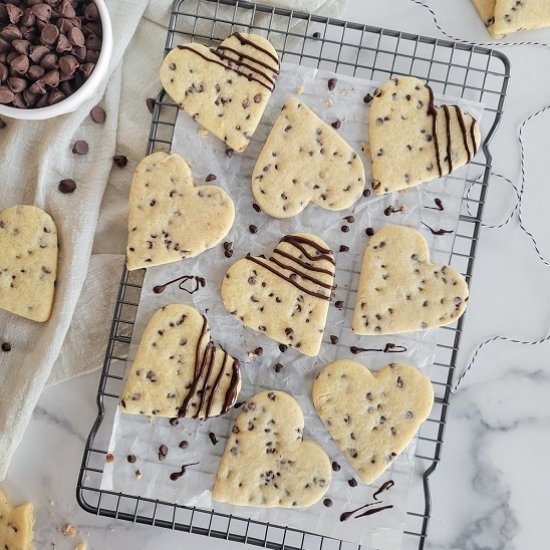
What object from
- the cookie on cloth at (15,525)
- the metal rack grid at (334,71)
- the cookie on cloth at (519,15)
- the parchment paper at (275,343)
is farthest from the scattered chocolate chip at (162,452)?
the cookie on cloth at (519,15)

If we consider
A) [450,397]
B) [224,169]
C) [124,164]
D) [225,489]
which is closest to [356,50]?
[224,169]

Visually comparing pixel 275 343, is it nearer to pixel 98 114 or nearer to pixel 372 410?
pixel 372 410

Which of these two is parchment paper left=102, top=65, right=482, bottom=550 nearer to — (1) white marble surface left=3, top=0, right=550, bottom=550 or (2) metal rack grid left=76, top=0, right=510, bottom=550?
(2) metal rack grid left=76, top=0, right=510, bottom=550

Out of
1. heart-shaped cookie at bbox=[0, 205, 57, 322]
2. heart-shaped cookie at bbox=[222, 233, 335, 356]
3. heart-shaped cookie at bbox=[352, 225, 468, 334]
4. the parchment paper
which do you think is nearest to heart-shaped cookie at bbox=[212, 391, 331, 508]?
the parchment paper

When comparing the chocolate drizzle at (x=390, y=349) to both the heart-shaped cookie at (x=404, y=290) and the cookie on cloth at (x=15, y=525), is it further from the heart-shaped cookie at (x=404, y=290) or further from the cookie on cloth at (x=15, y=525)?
the cookie on cloth at (x=15, y=525)

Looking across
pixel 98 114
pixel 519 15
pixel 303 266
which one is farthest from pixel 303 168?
pixel 519 15

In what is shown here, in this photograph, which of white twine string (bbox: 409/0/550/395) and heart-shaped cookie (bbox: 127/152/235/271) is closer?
heart-shaped cookie (bbox: 127/152/235/271)
